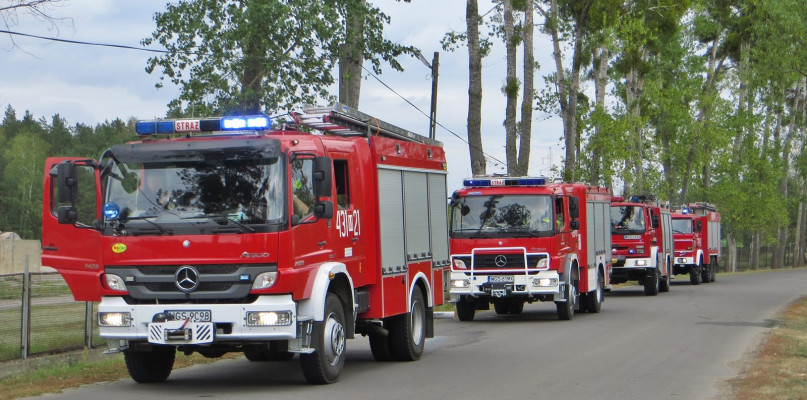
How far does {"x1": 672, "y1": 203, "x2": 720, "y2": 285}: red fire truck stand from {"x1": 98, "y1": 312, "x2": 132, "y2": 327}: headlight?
106ft

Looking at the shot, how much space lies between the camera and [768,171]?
65.8 metres

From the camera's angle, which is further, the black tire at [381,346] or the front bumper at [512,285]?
the front bumper at [512,285]

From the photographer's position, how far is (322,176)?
38.0 ft

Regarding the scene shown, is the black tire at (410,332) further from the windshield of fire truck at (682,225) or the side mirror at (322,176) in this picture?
the windshield of fire truck at (682,225)

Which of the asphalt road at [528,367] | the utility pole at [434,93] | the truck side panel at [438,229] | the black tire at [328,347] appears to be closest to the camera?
the asphalt road at [528,367]

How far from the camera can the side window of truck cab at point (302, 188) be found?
11719mm

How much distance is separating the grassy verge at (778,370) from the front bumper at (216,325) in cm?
469

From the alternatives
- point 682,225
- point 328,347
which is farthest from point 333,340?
point 682,225

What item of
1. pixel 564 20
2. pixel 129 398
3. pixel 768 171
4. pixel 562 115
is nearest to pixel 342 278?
pixel 129 398

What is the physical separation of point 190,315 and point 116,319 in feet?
2.74

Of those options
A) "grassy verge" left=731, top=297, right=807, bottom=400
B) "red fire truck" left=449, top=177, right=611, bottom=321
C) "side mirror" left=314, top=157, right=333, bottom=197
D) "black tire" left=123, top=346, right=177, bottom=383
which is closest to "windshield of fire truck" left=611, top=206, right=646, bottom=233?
"red fire truck" left=449, top=177, right=611, bottom=321

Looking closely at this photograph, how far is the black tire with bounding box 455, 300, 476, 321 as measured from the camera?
23.0 metres

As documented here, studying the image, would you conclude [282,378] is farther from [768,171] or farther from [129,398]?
[768,171]

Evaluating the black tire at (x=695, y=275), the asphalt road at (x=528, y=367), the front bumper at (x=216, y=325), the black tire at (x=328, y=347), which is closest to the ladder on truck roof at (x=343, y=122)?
the black tire at (x=328, y=347)
